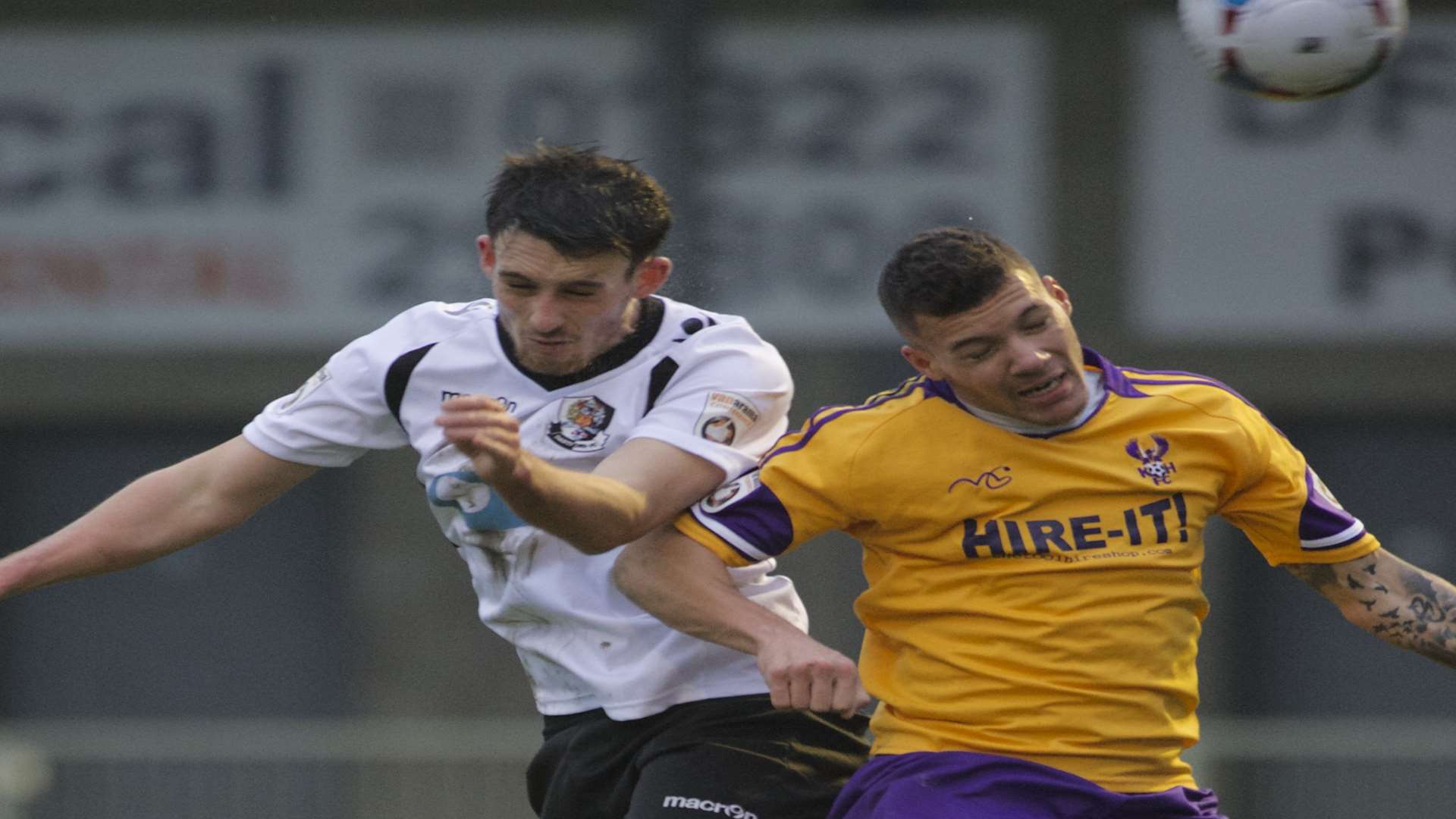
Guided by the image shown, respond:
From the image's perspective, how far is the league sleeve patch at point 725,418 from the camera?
148 inches

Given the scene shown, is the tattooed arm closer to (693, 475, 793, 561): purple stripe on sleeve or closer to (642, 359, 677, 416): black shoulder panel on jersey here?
(693, 475, 793, 561): purple stripe on sleeve

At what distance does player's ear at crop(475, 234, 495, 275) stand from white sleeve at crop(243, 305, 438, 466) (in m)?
0.21

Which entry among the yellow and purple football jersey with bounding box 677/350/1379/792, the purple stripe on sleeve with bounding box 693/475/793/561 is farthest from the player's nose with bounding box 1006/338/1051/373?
the purple stripe on sleeve with bounding box 693/475/793/561

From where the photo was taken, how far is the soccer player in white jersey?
371cm

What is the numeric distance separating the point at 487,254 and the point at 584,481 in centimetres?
61

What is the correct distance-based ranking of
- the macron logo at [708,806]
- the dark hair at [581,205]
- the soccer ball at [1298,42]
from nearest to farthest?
the dark hair at [581,205]
the macron logo at [708,806]
the soccer ball at [1298,42]

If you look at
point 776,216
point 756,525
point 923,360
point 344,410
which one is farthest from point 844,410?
point 776,216

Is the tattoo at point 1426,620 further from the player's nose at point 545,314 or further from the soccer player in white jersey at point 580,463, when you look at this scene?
the player's nose at point 545,314

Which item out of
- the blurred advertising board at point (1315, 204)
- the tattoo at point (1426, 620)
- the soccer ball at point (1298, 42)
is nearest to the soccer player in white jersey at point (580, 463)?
the tattoo at point (1426, 620)

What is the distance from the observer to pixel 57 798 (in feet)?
28.7

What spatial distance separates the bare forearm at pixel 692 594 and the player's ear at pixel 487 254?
54 cm

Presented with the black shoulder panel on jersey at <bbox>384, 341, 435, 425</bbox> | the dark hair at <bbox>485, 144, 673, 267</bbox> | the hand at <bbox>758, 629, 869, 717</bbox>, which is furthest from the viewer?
the black shoulder panel on jersey at <bbox>384, 341, 435, 425</bbox>

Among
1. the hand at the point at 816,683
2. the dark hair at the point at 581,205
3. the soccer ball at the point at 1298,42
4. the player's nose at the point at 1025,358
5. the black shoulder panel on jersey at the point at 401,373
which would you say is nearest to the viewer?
the hand at the point at 816,683

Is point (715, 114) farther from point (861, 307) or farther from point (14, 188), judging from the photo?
point (14, 188)
